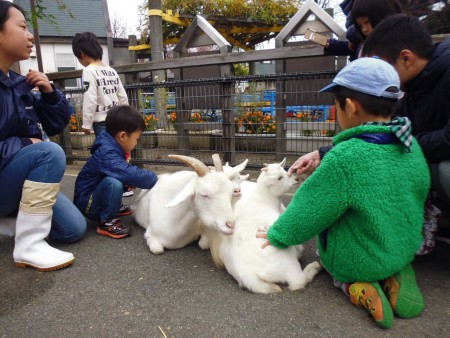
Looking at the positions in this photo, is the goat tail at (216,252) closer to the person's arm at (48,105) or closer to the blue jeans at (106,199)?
the blue jeans at (106,199)

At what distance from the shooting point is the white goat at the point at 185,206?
219 cm

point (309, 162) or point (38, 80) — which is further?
point (38, 80)

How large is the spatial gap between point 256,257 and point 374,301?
65 cm

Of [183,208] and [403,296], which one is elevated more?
[183,208]

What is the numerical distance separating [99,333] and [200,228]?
1.16m

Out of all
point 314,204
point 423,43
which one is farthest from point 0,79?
point 423,43

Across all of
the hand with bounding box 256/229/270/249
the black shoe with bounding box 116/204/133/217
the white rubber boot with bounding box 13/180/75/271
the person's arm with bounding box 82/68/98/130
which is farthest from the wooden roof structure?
the hand with bounding box 256/229/270/249

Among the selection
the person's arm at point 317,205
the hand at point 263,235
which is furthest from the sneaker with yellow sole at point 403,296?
the hand at point 263,235

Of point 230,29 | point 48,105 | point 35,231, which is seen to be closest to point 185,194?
point 35,231

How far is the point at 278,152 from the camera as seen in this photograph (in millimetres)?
4609

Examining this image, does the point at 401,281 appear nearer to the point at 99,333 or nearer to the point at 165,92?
the point at 99,333

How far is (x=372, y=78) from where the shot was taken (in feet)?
5.40

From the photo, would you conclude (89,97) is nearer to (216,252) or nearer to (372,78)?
(216,252)

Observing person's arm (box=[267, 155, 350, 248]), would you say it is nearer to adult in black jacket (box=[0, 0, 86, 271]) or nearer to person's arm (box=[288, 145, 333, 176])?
person's arm (box=[288, 145, 333, 176])
